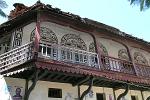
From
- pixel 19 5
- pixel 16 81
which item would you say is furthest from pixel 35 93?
pixel 19 5

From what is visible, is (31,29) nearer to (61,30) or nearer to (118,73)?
(61,30)

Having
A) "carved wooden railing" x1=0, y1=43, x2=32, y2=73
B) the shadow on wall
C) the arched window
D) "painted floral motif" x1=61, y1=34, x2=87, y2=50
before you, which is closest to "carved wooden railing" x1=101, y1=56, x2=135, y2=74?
"painted floral motif" x1=61, y1=34, x2=87, y2=50

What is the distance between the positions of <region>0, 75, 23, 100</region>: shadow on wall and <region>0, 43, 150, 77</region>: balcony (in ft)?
2.11

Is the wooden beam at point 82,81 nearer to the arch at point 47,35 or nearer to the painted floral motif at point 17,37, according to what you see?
the arch at point 47,35

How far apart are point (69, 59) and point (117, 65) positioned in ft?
12.2

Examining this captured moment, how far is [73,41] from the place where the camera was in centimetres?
1502

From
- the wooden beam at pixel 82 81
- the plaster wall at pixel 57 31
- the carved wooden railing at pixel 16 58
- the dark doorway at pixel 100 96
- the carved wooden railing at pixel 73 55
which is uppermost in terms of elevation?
the plaster wall at pixel 57 31

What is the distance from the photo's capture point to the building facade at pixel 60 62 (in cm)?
1175

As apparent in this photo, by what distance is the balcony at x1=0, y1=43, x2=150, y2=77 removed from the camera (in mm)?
11820

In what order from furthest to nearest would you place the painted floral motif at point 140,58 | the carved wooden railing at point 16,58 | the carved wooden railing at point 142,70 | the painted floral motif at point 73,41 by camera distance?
1. the painted floral motif at point 140,58
2. the carved wooden railing at point 142,70
3. the painted floral motif at point 73,41
4. the carved wooden railing at point 16,58

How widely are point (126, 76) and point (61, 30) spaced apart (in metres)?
4.68

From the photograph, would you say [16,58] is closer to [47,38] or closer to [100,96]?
[47,38]

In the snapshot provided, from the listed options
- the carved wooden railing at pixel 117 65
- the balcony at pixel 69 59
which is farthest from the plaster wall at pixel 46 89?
the carved wooden railing at pixel 117 65

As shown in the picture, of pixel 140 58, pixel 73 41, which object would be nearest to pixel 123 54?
pixel 140 58
